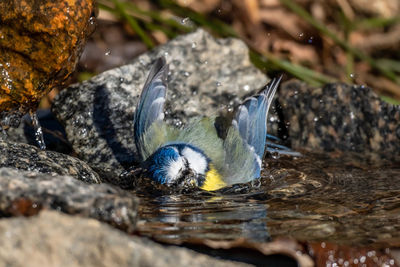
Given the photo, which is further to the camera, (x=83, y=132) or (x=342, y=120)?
(x=342, y=120)

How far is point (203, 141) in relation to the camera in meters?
3.67

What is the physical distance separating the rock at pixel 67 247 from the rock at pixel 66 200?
7.9 inches

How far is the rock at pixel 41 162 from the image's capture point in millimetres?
3149

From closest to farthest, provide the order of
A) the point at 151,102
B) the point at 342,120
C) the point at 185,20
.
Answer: the point at 151,102 < the point at 342,120 < the point at 185,20

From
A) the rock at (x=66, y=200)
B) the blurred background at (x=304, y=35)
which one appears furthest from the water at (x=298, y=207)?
the blurred background at (x=304, y=35)

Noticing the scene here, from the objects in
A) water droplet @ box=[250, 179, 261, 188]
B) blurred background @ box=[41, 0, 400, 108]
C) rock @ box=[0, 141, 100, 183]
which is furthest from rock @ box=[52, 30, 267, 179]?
blurred background @ box=[41, 0, 400, 108]

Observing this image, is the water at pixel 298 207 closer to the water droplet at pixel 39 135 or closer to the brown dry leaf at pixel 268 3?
the water droplet at pixel 39 135

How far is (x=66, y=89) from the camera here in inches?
159

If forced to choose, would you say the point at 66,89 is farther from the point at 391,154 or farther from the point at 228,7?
the point at 228,7

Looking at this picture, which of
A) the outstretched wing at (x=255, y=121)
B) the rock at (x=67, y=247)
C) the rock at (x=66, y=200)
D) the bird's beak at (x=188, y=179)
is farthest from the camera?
the outstretched wing at (x=255, y=121)

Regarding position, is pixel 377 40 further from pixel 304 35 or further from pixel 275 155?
pixel 275 155

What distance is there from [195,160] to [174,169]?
28cm

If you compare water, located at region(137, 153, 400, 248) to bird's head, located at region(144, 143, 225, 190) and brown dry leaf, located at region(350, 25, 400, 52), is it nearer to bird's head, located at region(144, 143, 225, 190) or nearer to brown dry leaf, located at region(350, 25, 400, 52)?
bird's head, located at region(144, 143, 225, 190)

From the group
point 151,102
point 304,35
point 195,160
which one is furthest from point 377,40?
point 195,160
